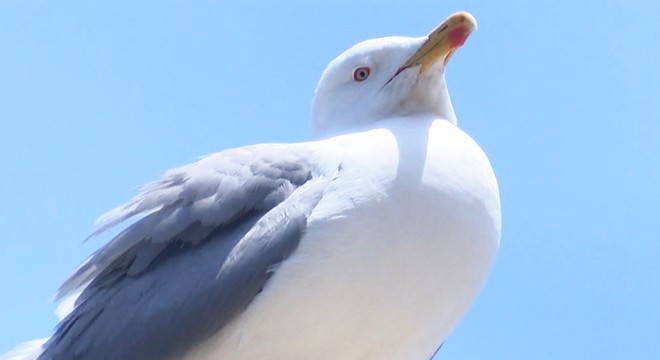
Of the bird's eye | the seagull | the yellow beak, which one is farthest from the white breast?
the bird's eye

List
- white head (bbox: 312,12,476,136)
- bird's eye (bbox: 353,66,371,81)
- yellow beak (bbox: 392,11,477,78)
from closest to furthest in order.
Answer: yellow beak (bbox: 392,11,477,78) → white head (bbox: 312,12,476,136) → bird's eye (bbox: 353,66,371,81)

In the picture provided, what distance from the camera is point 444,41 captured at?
4.11m

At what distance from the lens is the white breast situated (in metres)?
3.30

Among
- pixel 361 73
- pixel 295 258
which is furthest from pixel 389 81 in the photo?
pixel 295 258

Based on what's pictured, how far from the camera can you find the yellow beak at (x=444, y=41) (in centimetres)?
401

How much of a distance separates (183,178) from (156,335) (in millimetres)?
563

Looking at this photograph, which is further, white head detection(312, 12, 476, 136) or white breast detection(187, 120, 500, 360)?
white head detection(312, 12, 476, 136)

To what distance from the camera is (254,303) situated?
11.0ft

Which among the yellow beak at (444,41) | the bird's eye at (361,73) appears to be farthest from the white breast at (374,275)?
the bird's eye at (361,73)

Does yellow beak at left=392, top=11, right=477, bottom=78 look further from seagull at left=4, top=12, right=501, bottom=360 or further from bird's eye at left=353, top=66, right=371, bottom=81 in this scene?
seagull at left=4, top=12, right=501, bottom=360

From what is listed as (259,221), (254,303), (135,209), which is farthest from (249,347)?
(135,209)

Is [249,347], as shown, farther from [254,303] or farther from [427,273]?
[427,273]

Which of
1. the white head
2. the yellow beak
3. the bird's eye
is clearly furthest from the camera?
the bird's eye

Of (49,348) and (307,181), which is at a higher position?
(307,181)
